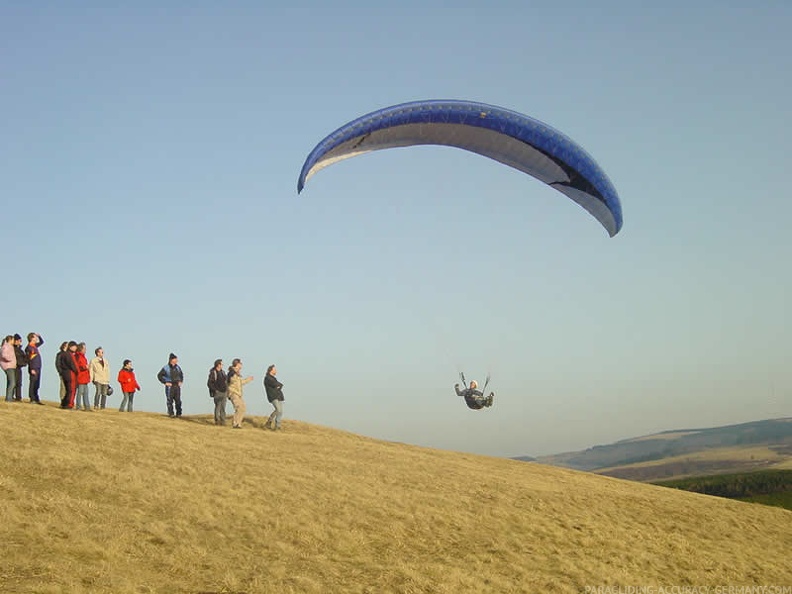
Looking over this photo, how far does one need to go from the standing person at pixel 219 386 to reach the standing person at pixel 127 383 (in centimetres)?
324

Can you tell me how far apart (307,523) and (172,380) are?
12634 millimetres

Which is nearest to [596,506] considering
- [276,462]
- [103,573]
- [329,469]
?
[329,469]

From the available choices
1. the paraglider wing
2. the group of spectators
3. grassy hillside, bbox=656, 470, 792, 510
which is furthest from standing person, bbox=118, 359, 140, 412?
grassy hillside, bbox=656, 470, 792, 510

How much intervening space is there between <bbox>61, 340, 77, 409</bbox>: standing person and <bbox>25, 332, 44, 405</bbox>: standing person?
1032 mm

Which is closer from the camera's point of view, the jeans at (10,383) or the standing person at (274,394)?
the jeans at (10,383)

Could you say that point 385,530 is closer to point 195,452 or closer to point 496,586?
point 496,586

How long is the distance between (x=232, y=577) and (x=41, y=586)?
9.63 feet

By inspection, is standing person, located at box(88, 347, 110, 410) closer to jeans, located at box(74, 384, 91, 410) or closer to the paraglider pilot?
jeans, located at box(74, 384, 91, 410)

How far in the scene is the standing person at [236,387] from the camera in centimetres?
2505

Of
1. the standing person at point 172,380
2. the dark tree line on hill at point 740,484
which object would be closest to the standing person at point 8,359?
the standing person at point 172,380

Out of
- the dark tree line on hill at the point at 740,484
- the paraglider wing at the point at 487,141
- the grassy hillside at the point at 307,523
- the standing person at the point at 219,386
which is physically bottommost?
the dark tree line on hill at the point at 740,484

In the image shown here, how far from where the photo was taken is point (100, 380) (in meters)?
24.7

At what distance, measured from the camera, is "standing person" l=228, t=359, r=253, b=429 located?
2505cm

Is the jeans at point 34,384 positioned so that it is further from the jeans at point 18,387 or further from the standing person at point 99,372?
the standing person at point 99,372
